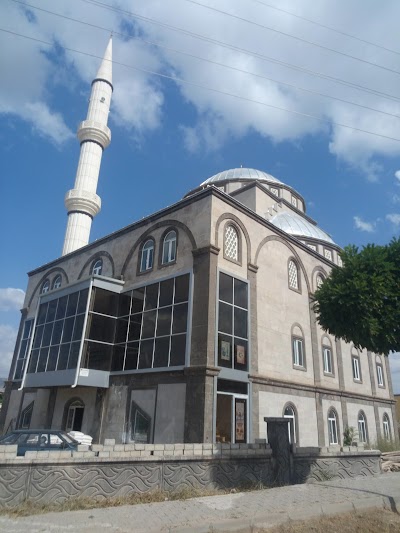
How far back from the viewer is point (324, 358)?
22.2m

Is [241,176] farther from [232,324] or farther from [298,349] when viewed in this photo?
[232,324]

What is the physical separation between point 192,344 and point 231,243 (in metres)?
5.36

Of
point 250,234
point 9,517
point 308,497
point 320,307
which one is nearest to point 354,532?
point 308,497

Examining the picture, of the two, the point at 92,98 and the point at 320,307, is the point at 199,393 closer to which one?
the point at 320,307

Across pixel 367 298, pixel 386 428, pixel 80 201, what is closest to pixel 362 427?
pixel 386 428

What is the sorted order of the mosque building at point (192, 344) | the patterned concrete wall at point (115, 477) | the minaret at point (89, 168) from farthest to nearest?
the minaret at point (89, 168) → the mosque building at point (192, 344) → the patterned concrete wall at point (115, 477)

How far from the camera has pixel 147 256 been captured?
19.7 meters

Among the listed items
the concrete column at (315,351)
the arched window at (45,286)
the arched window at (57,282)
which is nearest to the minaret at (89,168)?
the arched window at (45,286)

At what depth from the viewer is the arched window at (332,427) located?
2044cm

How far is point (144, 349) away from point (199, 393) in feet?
13.1

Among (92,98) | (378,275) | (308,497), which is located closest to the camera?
(308,497)

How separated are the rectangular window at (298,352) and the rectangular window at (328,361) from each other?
2.51m

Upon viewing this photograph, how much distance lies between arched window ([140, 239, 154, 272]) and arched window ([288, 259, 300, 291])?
779cm

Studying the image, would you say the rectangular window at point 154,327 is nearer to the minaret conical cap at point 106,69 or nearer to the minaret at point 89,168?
the minaret at point 89,168
